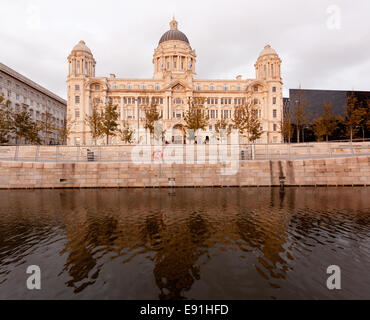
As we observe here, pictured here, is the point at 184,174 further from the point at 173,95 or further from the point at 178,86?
the point at 178,86

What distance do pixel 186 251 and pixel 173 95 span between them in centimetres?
6756

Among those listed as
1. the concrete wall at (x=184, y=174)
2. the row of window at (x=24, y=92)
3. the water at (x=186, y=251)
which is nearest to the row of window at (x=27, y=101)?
the row of window at (x=24, y=92)

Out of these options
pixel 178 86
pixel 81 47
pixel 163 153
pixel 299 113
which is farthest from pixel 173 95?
pixel 163 153

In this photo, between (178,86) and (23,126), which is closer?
(23,126)

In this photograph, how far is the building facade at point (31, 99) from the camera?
53.1 metres

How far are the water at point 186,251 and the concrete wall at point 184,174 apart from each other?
1014cm

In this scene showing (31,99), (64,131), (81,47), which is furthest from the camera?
(81,47)

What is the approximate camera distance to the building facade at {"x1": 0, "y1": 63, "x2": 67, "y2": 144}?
53125 millimetres

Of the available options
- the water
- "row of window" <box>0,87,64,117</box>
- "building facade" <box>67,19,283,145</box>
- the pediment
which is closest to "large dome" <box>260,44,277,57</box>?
"building facade" <box>67,19,283,145</box>

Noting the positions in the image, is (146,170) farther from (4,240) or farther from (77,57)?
(77,57)

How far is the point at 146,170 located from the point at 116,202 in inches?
341

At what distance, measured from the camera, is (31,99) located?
Result: 210ft

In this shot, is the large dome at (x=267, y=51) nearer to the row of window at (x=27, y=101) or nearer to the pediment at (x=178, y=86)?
the pediment at (x=178, y=86)

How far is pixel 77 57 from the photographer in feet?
227
